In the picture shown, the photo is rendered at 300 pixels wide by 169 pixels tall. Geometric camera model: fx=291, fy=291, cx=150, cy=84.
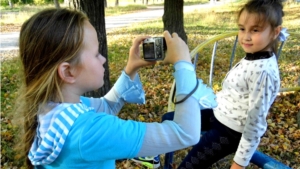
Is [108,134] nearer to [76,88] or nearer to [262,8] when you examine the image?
[76,88]

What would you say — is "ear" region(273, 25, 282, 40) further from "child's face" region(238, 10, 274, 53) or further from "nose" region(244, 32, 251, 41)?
"nose" region(244, 32, 251, 41)

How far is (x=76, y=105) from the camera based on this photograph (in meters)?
1.10

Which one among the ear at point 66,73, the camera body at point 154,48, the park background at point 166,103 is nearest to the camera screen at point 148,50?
the camera body at point 154,48

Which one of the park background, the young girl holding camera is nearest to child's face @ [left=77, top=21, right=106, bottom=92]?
the young girl holding camera

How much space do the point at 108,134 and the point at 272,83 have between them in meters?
1.02

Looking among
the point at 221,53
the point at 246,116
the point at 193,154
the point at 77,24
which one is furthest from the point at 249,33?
the point at 221,53

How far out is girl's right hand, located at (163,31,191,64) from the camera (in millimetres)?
1148

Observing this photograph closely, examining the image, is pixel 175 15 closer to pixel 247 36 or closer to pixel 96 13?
pixel 96 13

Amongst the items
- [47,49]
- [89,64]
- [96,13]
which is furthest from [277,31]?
[96,13]

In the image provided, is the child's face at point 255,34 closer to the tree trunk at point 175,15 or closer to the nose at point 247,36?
the nose at point 247,36

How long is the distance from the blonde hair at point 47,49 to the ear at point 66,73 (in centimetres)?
2

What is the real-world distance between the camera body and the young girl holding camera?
6 cm

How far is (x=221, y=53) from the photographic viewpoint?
21.0 ft

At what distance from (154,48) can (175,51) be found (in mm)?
147
